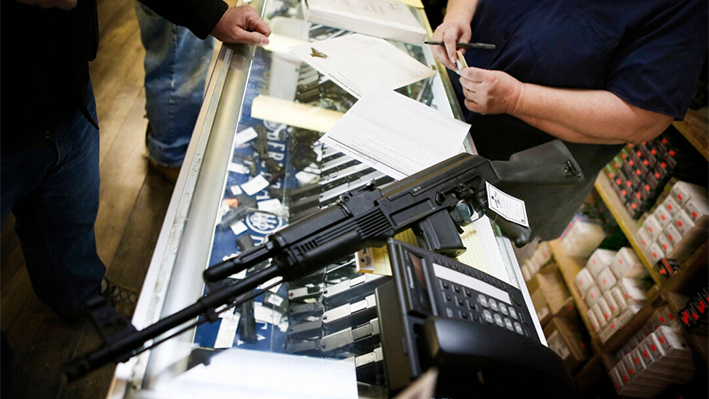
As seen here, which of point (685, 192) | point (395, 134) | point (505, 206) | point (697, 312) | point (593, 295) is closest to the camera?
point (505, 206)

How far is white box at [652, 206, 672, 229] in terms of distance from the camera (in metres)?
1.58

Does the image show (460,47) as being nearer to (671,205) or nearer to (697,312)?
(671,205)

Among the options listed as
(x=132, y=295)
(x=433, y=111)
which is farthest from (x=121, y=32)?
(x=433, y=111)

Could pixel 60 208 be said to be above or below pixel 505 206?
below

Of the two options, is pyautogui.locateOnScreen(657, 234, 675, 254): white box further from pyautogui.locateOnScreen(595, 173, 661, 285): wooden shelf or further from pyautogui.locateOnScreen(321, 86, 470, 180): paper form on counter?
pyautogui.locateOnScreen(321, 86, 470, 180): paper form on counter

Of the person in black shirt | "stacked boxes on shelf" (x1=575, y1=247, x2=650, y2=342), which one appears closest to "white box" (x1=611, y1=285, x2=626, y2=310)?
"stacked boxes on shelf" (x1=575, y1=247, x2=650, y2=342)

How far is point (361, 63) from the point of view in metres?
1.22

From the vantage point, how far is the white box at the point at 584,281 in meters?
1.89

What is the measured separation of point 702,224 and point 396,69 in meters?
1.18

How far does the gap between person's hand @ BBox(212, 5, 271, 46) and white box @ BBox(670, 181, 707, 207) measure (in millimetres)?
1520

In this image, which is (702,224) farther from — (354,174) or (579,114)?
(354,174)

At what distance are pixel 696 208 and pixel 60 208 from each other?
1.99 m

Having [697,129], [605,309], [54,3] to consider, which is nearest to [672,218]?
[697,129]

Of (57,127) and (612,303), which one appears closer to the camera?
(57,127)
